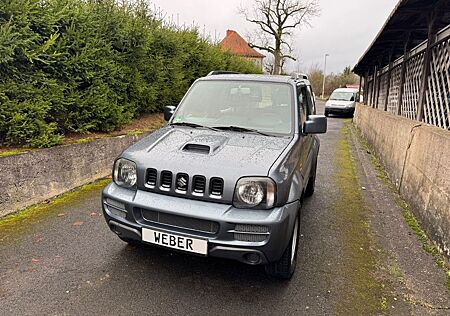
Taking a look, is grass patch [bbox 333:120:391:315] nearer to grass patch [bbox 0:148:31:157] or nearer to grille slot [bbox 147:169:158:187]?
grille slot [bbox 147:169:158:187]

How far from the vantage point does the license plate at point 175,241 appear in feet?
8.33

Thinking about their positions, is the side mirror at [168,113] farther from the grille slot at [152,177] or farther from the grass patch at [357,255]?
the grass patch at [357,255]

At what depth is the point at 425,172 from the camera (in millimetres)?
4348

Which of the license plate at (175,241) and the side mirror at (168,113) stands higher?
the side mirror at (168,113)

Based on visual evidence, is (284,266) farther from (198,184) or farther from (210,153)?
(210,153)

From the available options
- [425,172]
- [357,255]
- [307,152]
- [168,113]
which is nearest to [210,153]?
[168,113]

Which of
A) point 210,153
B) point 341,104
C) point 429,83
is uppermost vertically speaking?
point 429,83

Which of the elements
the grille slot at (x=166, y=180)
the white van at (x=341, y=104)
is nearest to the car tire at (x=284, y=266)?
the grille slot at (x=166, y=180)

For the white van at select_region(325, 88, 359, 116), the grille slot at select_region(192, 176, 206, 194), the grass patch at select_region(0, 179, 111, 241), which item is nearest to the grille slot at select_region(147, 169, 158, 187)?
the grille slot at select_region(192, 176, 206, 194)

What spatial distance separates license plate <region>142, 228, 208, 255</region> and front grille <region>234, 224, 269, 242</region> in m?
0.26

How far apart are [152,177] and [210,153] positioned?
0.52 meters

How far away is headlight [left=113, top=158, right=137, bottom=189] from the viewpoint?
288 cm

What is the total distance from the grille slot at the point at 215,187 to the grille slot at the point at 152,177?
48cm

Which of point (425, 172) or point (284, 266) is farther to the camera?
point (425, 172)
